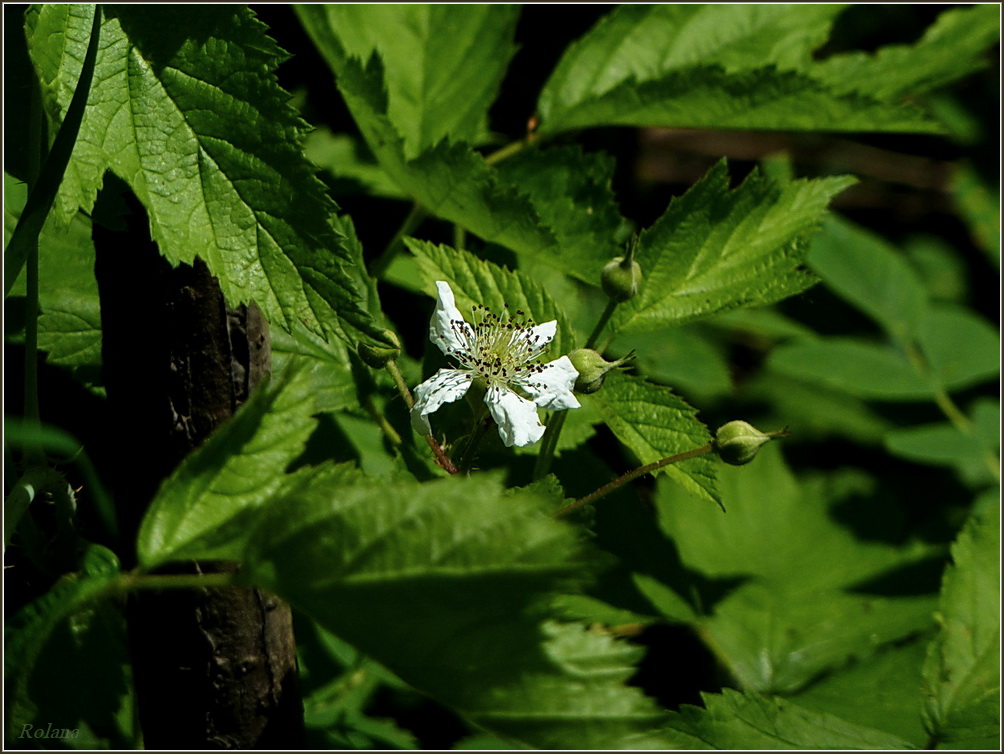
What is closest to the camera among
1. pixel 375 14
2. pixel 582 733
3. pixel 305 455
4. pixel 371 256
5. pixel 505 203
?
pixel 582 733

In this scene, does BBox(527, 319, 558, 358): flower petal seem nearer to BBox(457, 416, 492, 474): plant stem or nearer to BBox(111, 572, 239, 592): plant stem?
BBox(457, 416, 492, 474): plant stem

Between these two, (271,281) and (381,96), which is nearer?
(271,281)

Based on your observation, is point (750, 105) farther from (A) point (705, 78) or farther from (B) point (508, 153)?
(B) point (508, 153)

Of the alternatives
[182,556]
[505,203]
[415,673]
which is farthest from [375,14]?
[415,673]

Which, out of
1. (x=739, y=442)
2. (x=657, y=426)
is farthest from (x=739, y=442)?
(x=657, y=426)

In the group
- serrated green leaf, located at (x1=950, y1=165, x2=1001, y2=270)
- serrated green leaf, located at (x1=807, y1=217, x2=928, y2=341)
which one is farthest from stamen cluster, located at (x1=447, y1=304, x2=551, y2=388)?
serrated green leaf, located at (x1=950, y1=165, x2=1001, y2=270)

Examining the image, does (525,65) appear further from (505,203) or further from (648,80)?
(505,203)

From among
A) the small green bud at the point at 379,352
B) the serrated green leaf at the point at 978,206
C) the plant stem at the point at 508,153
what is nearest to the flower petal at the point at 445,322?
the small green bud at the point at 379,352
